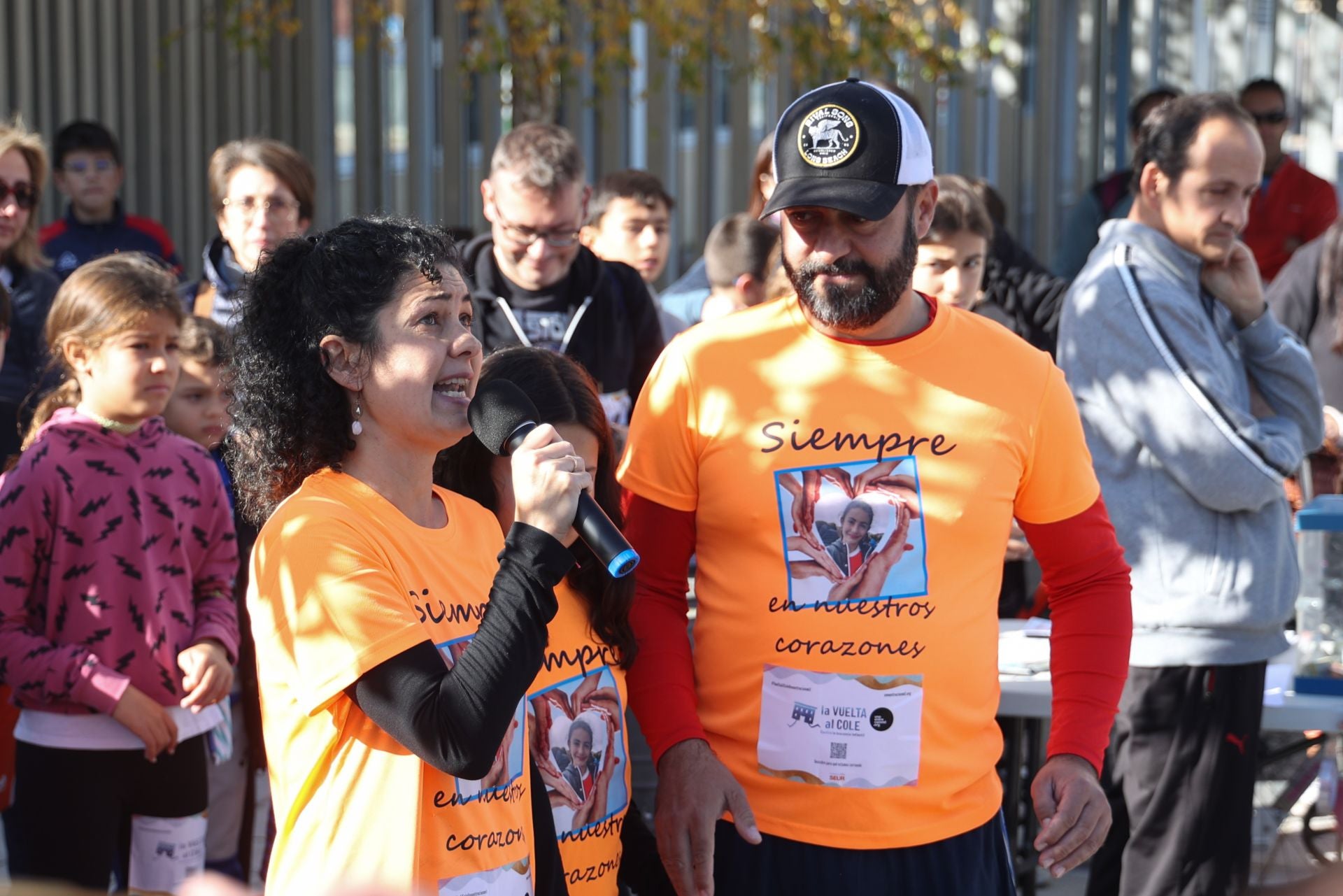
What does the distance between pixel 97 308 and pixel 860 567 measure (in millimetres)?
2119

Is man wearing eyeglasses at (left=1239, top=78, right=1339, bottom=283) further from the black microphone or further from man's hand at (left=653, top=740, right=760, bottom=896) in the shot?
the black microphone

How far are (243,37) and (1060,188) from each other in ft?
17.7

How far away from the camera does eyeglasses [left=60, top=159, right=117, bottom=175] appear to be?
20.7ft

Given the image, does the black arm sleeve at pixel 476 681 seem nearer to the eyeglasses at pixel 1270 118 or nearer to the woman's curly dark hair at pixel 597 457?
the woman's curly dark hair at pixel 597 457

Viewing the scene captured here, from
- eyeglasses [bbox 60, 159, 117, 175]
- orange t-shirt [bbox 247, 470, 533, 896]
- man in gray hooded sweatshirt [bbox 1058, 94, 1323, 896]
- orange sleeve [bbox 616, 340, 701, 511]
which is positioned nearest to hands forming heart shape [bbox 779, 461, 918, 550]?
orange sleeve [bbox 616, 340, 701, 511]

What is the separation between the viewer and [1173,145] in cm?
360

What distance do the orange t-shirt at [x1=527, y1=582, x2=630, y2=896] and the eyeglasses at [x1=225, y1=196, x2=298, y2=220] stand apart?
227 centimetres

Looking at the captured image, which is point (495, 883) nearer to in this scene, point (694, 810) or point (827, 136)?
point (694, 810)

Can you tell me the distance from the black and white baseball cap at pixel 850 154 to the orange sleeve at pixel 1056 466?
0.41 metres

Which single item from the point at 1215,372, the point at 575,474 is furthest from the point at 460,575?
the point at 1215,372

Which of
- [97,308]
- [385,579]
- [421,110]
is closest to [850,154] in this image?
[385,579]

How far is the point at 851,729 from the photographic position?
7.63ft

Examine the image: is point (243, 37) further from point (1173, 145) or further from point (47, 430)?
point (1173, 145)

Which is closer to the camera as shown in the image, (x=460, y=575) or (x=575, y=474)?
(x=575, y=474)
